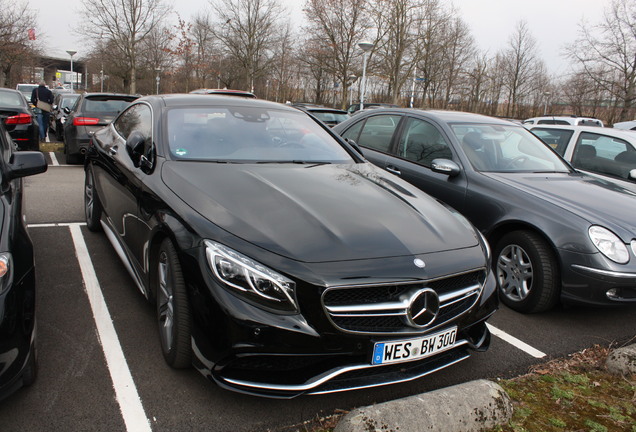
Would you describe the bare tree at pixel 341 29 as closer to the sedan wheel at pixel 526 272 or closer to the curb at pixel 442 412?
the sedan wheel at pixel 526 272

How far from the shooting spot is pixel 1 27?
18.9 m

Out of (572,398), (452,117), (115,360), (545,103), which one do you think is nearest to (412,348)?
(572,398)

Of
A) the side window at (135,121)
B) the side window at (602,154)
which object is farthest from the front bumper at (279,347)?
the side window at (602,154)

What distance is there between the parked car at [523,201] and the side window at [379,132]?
15 mm

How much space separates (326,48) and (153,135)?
2934 centimetres

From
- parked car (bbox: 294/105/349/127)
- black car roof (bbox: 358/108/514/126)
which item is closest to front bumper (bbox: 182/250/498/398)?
black car roof (bbox: 358/108/514/126)

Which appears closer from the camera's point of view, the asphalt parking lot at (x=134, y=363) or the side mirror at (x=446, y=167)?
the asphalt parking lot at (x=134, y=363)

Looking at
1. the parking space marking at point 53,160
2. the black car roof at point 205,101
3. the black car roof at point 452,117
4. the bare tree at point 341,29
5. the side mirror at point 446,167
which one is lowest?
the parking space marking at point 53,160

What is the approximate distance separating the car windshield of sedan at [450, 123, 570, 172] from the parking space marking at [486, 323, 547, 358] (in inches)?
64.9

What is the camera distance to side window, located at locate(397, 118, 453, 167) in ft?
16.3

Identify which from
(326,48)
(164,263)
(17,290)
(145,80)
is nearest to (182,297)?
(164,263)

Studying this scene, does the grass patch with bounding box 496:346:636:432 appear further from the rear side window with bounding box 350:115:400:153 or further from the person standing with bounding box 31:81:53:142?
the person standing with bounding box 31:81:53:142

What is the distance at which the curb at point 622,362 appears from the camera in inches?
123

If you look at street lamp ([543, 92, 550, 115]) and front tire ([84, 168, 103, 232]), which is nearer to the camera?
front tire ([84, 168, 103, 232])
